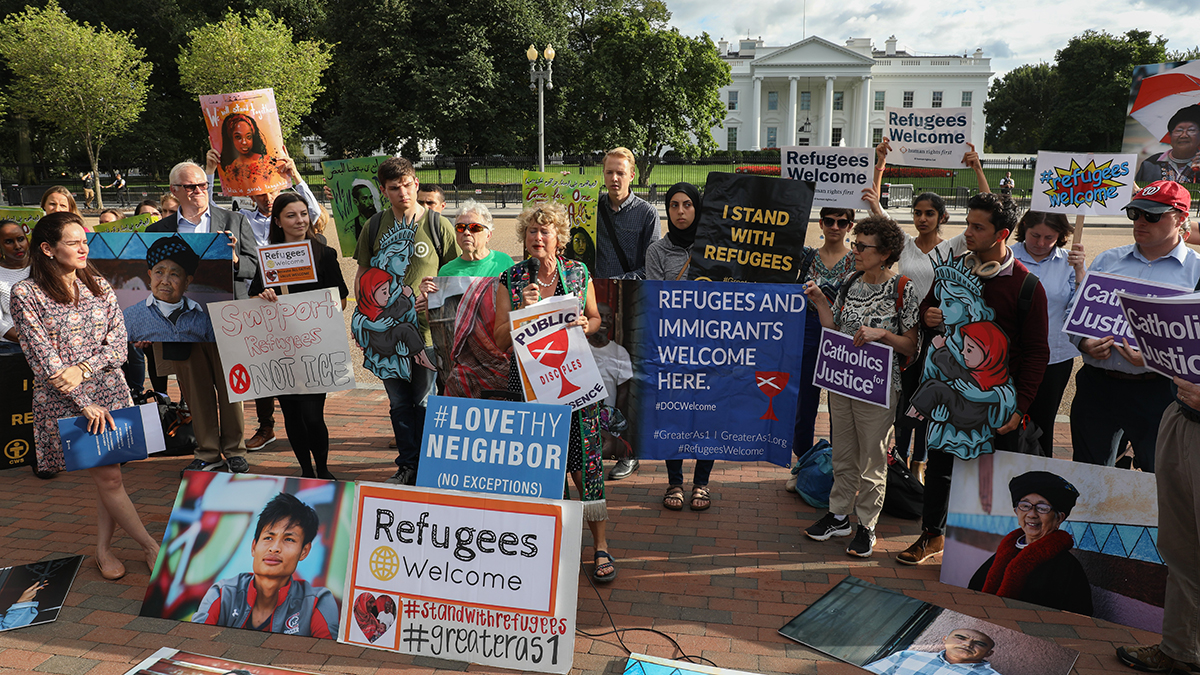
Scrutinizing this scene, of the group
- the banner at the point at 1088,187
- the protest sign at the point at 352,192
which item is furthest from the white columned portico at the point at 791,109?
the banner at the point at 1088,187

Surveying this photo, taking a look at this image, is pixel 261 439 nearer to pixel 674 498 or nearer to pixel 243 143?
pixel 243 143

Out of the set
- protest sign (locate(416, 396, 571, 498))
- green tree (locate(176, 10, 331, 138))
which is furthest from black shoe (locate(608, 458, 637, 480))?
green tree (locate(176, 10, 331, 138))

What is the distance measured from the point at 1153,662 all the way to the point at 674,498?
2652 mm

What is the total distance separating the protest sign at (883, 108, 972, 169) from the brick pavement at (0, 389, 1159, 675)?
9.00ft

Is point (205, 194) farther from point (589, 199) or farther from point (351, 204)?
point (589, 199)

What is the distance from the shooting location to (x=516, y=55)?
39.5m

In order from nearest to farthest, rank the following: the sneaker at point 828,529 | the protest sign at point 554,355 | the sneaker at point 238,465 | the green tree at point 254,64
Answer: the protest sign at point 554,355, the sneaker at point 828,529, the sneaker at point 238,465, the green tree at point 254,64

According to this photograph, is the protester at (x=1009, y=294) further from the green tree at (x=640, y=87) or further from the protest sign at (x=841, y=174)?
the green tree at (x=640, y=87)

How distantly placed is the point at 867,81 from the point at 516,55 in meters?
53.0

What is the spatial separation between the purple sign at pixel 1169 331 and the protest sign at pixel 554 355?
243cm

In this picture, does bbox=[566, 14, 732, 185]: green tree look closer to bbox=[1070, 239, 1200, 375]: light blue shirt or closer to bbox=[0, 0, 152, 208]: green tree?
bbox=[0, 0, 152, 208]: green tree

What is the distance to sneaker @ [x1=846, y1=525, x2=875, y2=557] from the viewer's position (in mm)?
4332

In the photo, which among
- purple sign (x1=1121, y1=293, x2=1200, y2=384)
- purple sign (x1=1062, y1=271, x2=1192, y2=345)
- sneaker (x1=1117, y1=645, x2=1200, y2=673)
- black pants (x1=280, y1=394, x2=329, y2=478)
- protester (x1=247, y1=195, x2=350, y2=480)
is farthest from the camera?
black pants (x1=280, y1=394, x2=329, y2=478)

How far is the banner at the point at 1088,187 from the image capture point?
509cm
